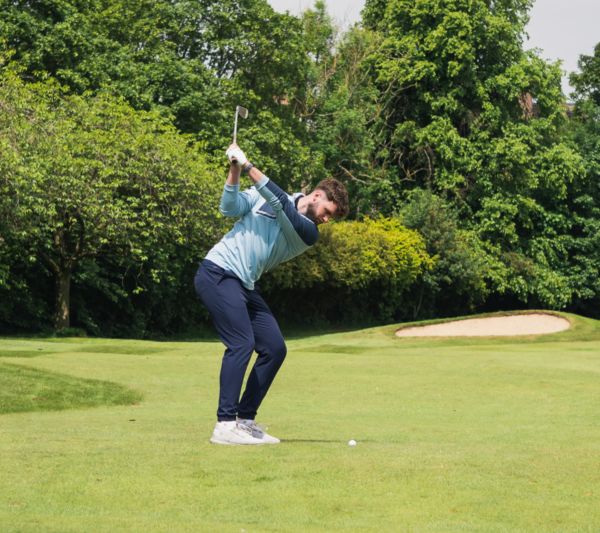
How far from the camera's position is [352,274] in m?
34.8

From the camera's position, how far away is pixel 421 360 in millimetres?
17391

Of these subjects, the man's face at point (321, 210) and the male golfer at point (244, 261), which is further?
the man's face at point (321, 210)

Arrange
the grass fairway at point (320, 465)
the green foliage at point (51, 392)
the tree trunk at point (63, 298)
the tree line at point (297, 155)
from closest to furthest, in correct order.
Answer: the grass fairway at point (320, 465)
the green foliage at point (51, 392)
the tree line at point (297, 155)
the tree trunk at point (63, 298)

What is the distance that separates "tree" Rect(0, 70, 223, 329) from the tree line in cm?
9

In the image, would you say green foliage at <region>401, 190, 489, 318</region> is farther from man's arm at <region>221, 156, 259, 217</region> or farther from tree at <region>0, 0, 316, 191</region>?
man's arm at <region>221, 156, 259, 217</region>

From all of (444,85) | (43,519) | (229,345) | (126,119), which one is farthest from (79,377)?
(444,85)

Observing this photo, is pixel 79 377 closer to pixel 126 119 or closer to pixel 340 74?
pixel 126 119

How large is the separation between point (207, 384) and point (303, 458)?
315 inches

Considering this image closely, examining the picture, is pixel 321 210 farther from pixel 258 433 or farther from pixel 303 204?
pixel 258 433

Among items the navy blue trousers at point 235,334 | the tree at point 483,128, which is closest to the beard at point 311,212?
the navy blue trousers at point 235,334

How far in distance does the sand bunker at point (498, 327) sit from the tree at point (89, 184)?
10842 millimetres

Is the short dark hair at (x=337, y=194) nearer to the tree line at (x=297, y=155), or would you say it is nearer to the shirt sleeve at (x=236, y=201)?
the shirt sleeve at (x=236, y=201)

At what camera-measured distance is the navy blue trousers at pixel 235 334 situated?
609 centimetres

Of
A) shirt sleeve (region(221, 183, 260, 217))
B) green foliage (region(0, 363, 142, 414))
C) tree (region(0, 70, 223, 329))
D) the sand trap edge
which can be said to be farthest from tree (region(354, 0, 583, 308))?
shirt sleeve (region(221, 183, 260, 217))
